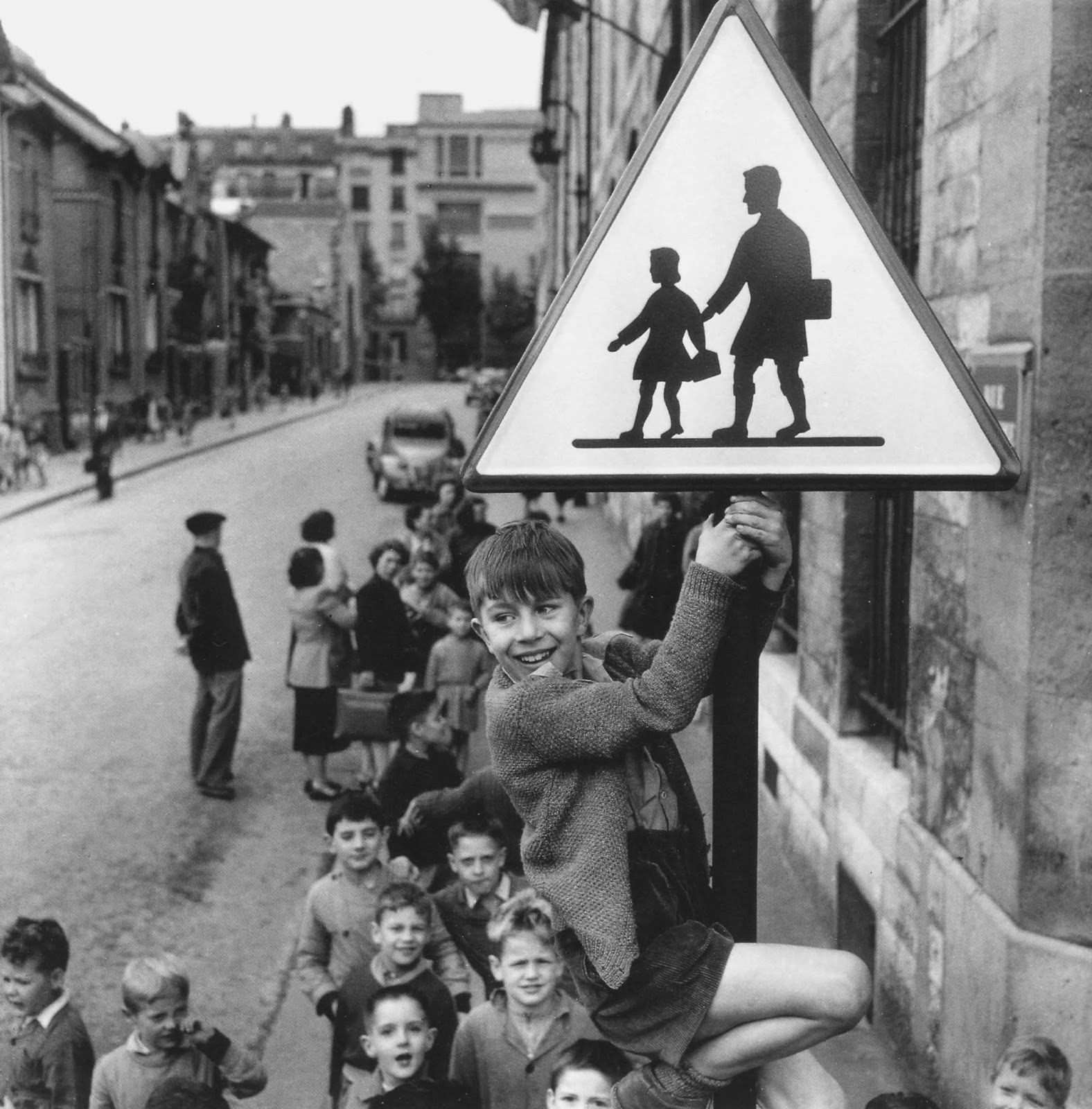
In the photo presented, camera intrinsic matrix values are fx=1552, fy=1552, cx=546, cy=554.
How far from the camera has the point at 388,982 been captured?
4980 mm

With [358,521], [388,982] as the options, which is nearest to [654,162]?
[388,982]

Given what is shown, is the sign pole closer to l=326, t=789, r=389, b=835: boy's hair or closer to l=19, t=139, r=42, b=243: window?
l=326, t=789, r=389, b=835: boy's hair

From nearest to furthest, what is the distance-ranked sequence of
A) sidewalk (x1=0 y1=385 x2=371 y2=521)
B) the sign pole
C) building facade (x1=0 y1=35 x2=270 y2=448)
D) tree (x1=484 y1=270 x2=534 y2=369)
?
the sign pole
sidewalk (x1=0 y1=385 x2=371 y2=521)
building facade (x1=0 y1=35 x2=270 y2=448)
tree (x1=484 y1=270 x2=534 y2=369)

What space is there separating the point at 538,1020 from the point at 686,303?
10.2 feet

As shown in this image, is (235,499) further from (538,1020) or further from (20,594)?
(538,1020)

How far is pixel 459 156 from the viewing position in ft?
318

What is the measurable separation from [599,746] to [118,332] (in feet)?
145

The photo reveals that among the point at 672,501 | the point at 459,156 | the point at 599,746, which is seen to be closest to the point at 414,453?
the point at 672,501

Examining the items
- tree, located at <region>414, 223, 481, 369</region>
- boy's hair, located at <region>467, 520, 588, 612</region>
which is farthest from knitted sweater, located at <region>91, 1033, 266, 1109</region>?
tree, located at <region>414, 223, 481, 369</region>

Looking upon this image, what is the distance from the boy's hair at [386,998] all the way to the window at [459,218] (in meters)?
93.1

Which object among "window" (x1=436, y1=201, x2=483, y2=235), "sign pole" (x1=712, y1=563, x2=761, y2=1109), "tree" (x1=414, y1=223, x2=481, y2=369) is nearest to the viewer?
"sign pole" (x1=712, y1=563, x2=761, y2=1109)

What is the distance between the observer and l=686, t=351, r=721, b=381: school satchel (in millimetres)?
1988

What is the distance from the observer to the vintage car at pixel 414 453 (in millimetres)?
27938

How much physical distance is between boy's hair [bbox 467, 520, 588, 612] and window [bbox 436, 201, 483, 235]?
95.2m
